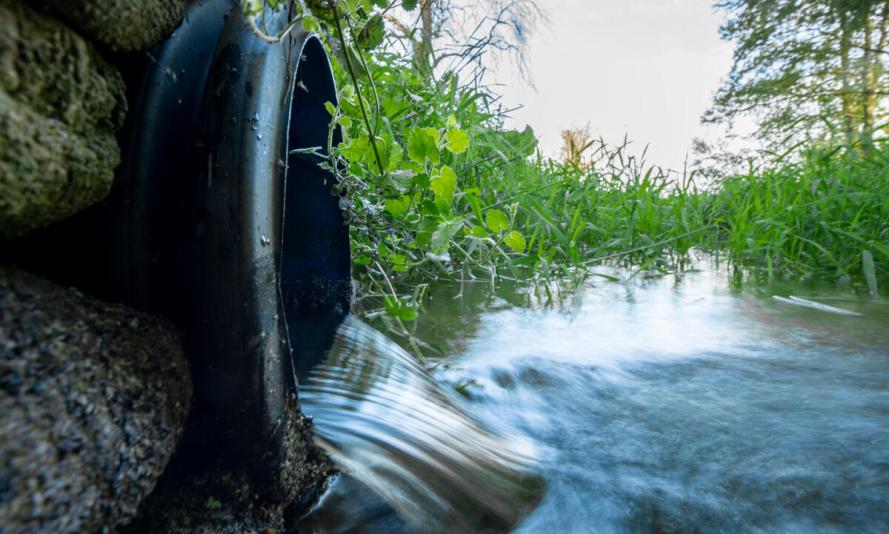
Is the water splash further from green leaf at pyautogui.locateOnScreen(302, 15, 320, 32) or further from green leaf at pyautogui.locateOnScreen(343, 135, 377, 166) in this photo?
green leaf at pyautogui.locateOnScreen(302, 15, 320, 32)

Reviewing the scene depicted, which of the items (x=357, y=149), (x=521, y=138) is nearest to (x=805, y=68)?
(x=521, y=138)

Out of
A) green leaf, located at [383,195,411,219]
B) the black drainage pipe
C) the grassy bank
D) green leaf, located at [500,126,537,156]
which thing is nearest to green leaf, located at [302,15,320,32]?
the black drainage pipe

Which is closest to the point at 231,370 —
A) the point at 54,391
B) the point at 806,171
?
the point at 54,391

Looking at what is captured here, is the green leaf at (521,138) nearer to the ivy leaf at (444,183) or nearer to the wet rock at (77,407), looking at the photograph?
the ivy leaf at (444,183)

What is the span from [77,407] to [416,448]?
2.13ft

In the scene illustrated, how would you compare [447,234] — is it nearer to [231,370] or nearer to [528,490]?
[528,490]

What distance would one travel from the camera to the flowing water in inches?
41.7

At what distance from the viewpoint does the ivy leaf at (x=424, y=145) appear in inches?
67.9

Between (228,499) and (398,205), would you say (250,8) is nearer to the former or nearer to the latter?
(228,499)

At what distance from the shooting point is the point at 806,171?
4.51 m

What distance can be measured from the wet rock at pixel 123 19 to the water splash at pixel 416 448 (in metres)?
0.71

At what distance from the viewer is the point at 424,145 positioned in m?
1.75

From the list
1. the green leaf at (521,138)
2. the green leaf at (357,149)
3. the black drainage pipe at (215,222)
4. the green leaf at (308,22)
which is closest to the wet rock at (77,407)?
the black drainage pipe at (215,222)

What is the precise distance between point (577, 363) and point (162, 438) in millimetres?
1449
